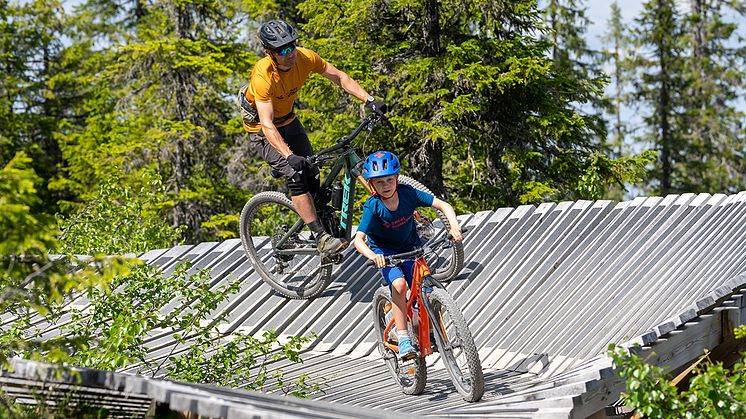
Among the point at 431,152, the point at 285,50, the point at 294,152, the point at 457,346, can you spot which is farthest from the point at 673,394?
the point at 431,152

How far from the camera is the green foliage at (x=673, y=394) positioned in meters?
5.34

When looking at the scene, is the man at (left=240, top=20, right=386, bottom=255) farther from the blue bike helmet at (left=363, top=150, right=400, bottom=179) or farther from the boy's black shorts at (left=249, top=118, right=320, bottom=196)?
the blue bike helmet at (left=363, top=150, right=400, bottom=179)

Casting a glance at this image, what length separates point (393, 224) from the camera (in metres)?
6.86

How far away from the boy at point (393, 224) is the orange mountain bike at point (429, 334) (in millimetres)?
78

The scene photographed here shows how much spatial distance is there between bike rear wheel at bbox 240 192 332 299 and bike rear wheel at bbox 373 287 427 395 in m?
1.74

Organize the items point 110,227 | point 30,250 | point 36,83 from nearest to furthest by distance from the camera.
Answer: point 30,250
point 110,227
point 36,83

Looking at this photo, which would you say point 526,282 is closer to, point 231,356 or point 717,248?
point 717,248

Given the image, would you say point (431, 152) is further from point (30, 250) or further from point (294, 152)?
point (30, 250)

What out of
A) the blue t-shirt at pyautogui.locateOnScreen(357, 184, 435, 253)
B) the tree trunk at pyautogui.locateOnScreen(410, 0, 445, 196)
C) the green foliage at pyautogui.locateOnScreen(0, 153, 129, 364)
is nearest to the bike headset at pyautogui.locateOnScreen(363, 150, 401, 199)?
the blue t-shirt at pyautogui.locateOnScreen(357, 184, 435, 253)

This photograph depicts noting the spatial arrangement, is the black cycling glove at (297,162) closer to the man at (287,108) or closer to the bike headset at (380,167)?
the man at (287,108)

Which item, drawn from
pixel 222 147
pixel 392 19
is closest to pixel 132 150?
pixel 222 147

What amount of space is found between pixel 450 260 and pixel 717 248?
210 centimetres

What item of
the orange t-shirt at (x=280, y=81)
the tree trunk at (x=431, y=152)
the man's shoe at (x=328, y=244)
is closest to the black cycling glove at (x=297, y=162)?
the orange t-shirt at (x=280, y=81)

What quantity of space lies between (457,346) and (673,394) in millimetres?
1400
